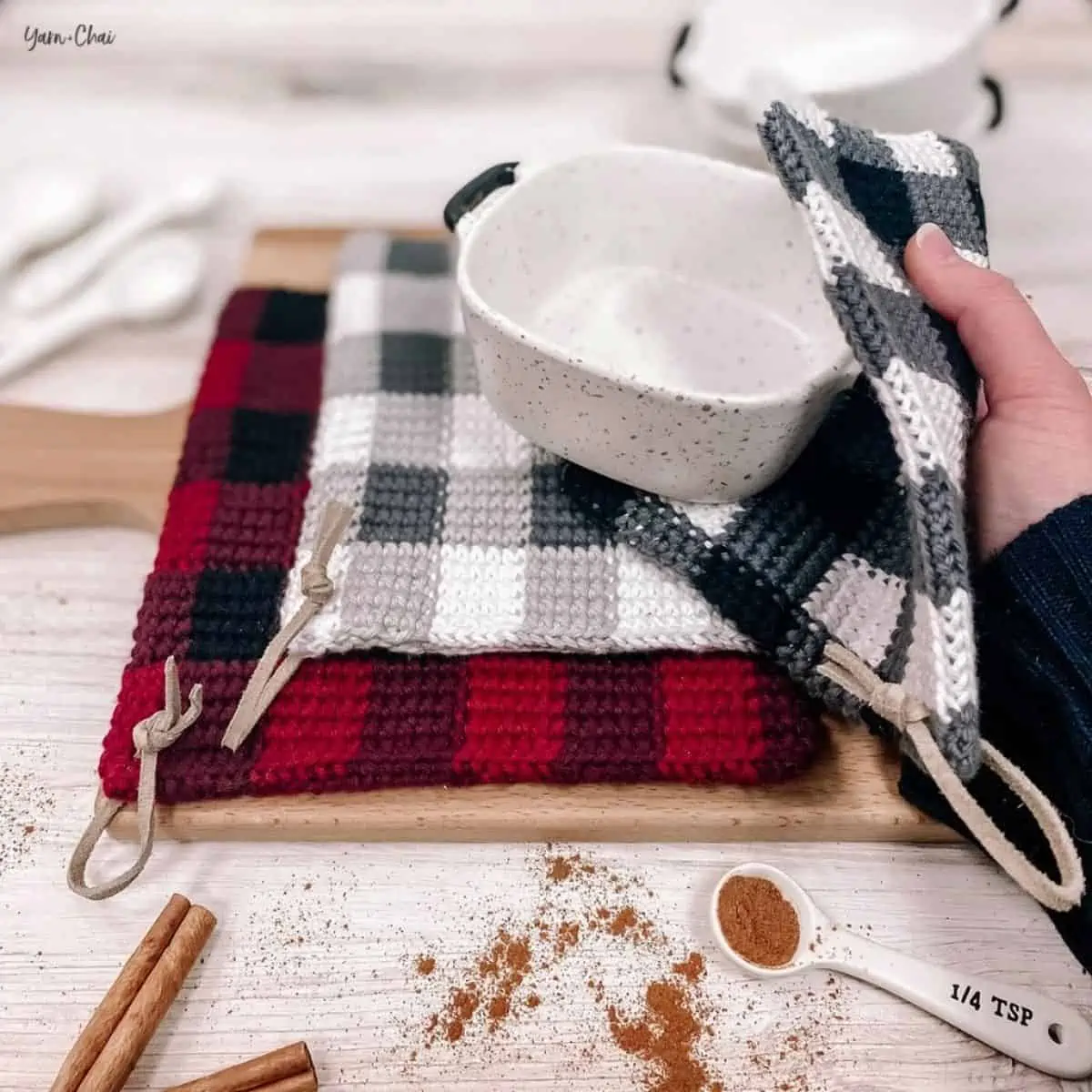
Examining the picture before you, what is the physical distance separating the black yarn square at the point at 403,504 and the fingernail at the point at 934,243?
0.85ft

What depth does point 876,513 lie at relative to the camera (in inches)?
19.3

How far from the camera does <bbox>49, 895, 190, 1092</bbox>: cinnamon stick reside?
0.42 m

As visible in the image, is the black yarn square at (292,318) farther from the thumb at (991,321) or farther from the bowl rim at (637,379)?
the thumb at (991,321)

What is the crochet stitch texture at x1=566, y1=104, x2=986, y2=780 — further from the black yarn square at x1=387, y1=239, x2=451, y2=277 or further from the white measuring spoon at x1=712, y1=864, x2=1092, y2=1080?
the black yarn square at x1=387, y1=239, x2=451, y2=277

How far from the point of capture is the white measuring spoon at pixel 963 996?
427mm

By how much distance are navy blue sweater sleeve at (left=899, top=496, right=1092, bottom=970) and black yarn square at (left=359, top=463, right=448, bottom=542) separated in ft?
0.87

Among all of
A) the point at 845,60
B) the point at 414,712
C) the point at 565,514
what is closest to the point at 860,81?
the point at 845,60

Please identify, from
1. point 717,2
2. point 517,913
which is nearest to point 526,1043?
point 517,913

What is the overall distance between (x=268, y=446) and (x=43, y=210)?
302 millimetres

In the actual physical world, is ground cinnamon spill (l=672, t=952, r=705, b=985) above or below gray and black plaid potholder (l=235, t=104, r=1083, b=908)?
below

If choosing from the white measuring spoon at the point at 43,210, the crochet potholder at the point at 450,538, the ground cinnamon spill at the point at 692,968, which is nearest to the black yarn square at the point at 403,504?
the crochet potholder at the point at 450,538

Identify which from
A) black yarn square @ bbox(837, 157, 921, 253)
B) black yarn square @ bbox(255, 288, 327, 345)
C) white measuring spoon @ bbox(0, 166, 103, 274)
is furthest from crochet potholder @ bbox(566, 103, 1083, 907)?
white measuring spoon @ bbox(0, 166, 103, 274)

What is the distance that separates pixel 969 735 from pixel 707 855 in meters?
0.14

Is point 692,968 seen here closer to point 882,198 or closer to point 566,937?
point 566,937
